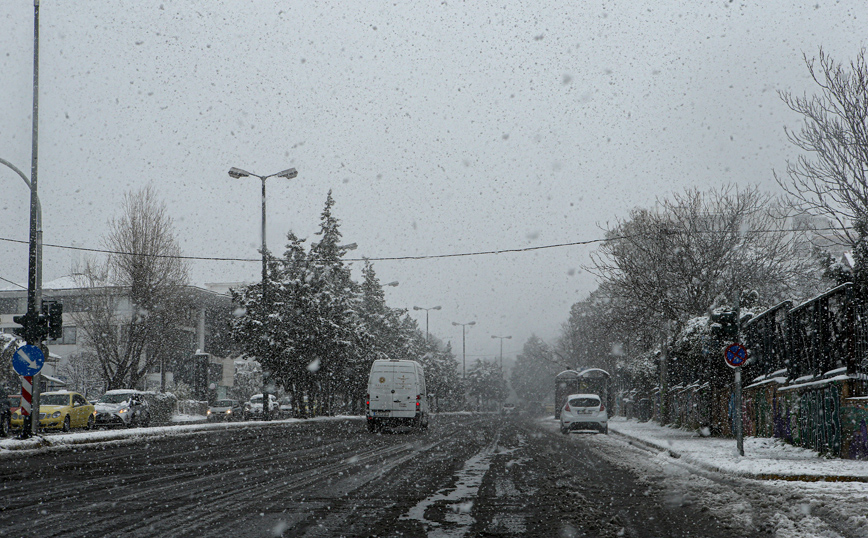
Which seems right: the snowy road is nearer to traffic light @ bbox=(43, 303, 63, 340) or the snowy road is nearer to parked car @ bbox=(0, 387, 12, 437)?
traffic light @ bbox=(43, 303, 63, 340)

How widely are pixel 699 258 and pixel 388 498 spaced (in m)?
24.1

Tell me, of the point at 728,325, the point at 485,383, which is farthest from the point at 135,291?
the point at 485,383

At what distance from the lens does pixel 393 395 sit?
3012 centimetres

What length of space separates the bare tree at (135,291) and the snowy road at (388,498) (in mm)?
22978

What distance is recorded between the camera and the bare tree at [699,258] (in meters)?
30.7

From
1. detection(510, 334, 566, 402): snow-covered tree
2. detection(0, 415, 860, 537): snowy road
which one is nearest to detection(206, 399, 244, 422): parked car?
detection(0, 415, 860, 537): snowy road

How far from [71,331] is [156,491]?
6252 cm

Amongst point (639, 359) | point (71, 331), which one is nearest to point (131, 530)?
point (639, 359)

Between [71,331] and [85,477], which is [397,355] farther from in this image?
[85,477]

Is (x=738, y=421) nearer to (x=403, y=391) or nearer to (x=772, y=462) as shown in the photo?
(x=772, y=462)

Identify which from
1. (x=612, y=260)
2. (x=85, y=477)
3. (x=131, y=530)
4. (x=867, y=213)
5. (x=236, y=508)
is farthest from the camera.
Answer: (x=612, y=260)

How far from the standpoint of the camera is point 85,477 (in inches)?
481

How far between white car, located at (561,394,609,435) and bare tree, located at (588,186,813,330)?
14.0ft

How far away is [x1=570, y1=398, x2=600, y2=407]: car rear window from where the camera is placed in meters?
31.8
